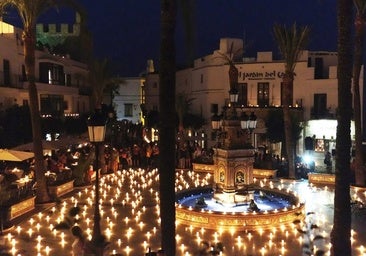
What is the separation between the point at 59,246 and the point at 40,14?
27.2 ft

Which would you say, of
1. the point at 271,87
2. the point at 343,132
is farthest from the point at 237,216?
the point at 271,87

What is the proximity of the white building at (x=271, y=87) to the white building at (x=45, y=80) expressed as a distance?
10.9 m

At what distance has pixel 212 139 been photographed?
133 ft

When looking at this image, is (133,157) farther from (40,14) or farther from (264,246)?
(264,246)

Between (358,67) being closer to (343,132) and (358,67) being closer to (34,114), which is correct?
(343,132)

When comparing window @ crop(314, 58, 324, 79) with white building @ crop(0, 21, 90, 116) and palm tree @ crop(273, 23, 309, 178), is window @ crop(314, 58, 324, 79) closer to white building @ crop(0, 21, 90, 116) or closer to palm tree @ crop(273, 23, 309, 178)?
palm tree @ crop(273, 23, 309, 178)

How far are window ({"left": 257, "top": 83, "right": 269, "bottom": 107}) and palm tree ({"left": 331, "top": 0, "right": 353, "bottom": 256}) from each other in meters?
29.2

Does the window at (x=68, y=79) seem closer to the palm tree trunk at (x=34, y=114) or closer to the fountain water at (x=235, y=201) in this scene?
the palm tree trunk at (x=34, y=114)

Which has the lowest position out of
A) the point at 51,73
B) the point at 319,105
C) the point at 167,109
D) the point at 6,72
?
the point at 167,109

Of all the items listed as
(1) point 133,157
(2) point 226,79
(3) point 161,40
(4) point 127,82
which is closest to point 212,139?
(2) point 226,79

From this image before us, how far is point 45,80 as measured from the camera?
3703 centimetres

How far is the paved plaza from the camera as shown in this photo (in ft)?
41.5

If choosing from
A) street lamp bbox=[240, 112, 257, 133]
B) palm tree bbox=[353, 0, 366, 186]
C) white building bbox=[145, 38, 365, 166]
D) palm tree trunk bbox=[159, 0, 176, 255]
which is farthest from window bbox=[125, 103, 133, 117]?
palm tree trunk bbox=[159, 0, 176, 255]

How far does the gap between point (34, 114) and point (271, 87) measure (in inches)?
966
